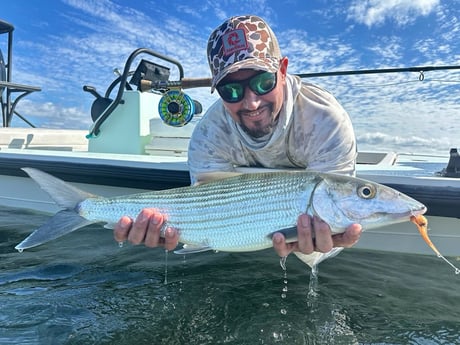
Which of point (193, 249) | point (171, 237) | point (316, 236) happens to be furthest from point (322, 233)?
point (171, 237)

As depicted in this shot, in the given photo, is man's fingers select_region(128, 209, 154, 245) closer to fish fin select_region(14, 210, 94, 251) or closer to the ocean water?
fish fin select_region(14, 210, 94, 251)

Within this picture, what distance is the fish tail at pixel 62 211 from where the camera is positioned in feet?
8.58

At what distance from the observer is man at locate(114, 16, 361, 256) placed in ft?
8.69

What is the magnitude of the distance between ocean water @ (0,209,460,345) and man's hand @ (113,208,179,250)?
1.76 ft

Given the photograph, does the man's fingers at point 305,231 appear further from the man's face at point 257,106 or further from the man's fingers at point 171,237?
the man's face at point 257,106

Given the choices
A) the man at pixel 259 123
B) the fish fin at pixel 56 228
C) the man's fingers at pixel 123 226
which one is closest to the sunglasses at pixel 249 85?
the man at pixel 259 123

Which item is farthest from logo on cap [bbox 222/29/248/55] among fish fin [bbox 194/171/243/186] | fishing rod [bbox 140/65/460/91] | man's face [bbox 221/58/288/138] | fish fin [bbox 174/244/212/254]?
fishing rod [bbox 140/65/460/91]

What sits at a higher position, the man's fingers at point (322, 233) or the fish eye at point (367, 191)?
the fish eye at point (367, 191)

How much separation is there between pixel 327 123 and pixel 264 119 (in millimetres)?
473

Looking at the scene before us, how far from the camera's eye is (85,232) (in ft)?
15.2

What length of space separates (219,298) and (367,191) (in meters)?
1.43

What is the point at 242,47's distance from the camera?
278 cm

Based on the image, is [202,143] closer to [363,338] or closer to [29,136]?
[363,338]

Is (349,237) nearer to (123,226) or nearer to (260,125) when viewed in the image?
(260,125)
